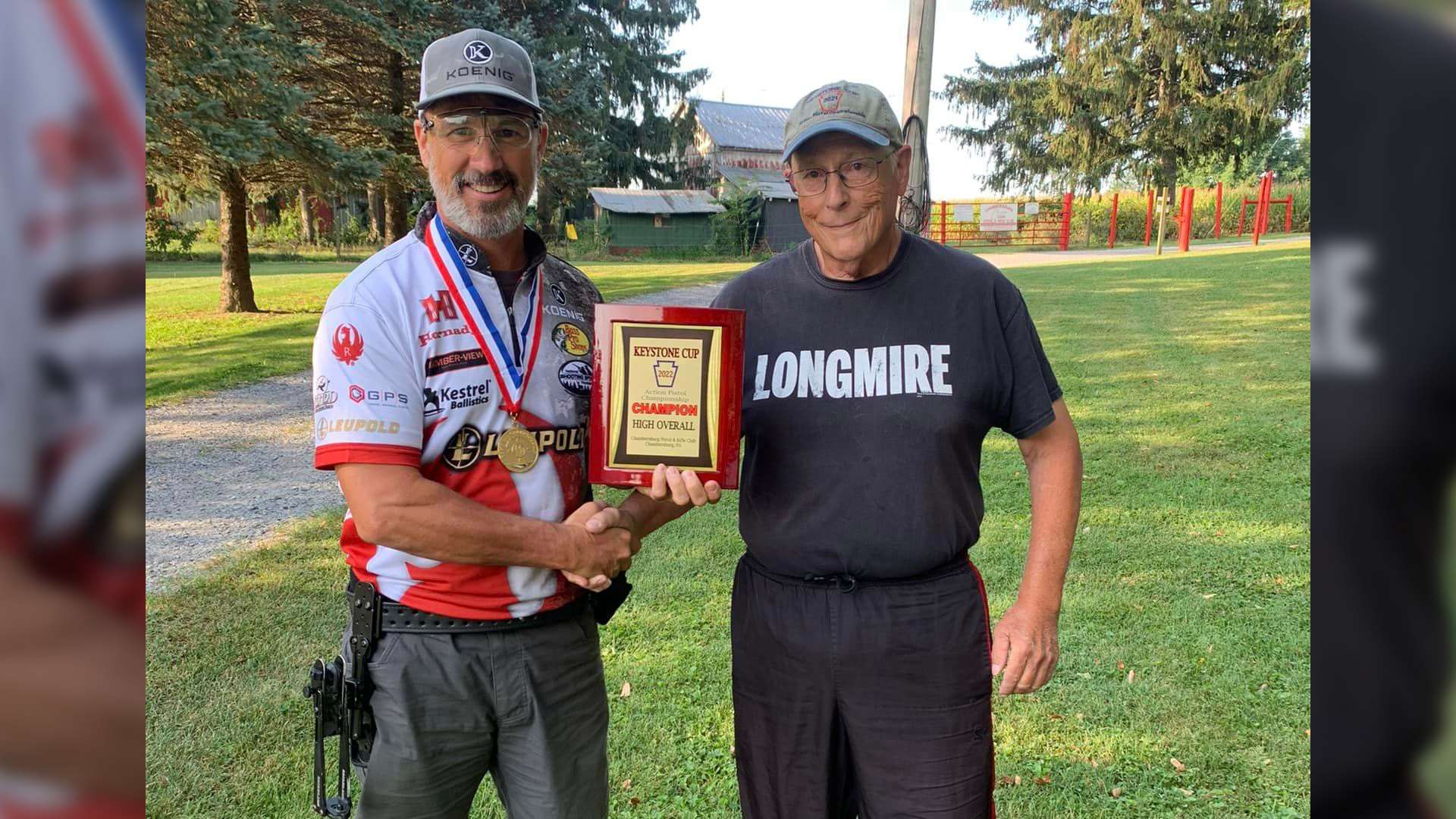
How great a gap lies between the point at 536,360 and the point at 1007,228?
146 ft

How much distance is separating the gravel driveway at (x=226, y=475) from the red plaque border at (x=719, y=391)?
8.80 ft

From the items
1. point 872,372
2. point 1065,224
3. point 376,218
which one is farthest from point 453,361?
point 376,218

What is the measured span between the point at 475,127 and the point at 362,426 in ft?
2.70

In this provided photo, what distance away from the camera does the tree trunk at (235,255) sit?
62.4ft

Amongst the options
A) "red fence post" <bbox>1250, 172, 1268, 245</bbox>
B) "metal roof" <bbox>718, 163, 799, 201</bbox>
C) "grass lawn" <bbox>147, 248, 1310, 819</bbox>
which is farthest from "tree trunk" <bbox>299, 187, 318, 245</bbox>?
"grass lawn" <bbox>147, 248, 1310, 819</bbox>

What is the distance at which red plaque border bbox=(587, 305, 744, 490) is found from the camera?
92.7 inches

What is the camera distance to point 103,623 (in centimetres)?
45

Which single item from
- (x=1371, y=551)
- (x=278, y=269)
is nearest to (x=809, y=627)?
(x=1371, y=551)

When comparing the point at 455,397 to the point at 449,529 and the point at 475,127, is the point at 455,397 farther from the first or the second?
the point at 475,127

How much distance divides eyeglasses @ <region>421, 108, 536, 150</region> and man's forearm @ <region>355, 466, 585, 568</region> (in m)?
0.88

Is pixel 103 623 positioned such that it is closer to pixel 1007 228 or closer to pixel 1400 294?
pixel 1400 294

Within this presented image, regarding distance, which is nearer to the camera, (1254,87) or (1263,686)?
(1263,686)

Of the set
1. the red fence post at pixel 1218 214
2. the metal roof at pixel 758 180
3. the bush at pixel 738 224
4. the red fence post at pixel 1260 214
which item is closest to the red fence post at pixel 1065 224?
the red fence post at pixel 1218 214

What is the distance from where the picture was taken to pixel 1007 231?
44.1 metres
